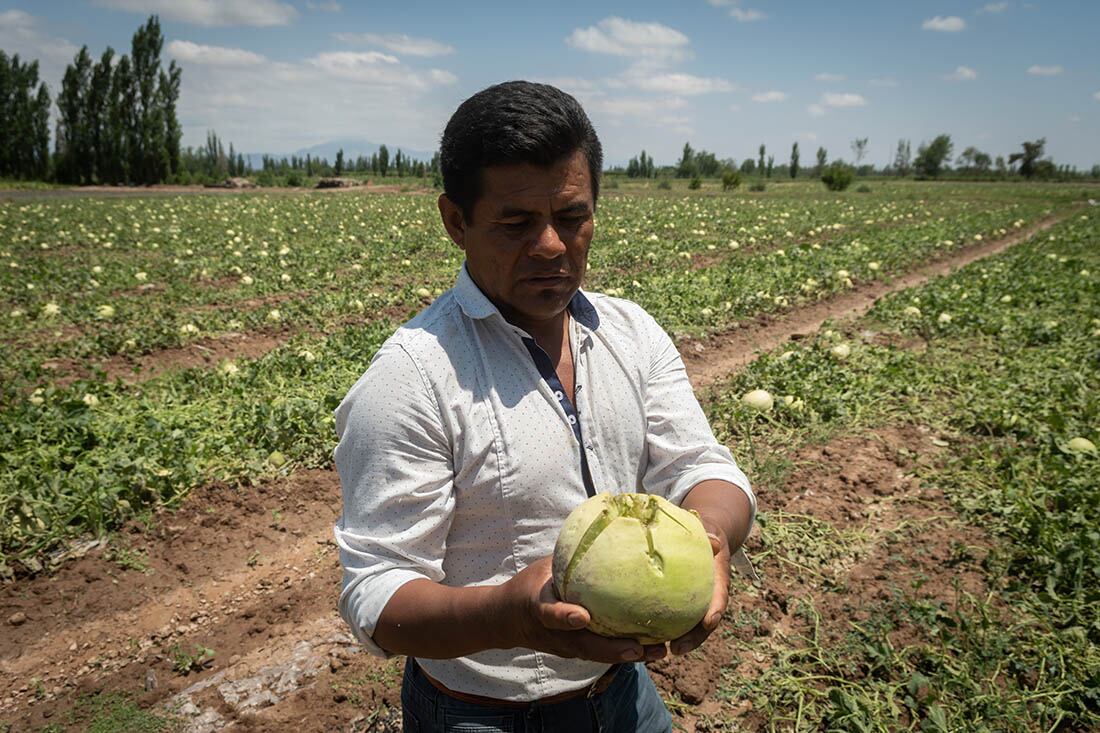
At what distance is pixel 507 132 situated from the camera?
4.38 feet

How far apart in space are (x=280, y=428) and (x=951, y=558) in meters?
4.52

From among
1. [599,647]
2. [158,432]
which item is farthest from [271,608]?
[599,647]

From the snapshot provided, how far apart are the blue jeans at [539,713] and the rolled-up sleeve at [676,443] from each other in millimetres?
525

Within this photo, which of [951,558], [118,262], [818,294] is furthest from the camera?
[118,262]

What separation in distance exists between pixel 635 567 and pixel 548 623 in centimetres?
19

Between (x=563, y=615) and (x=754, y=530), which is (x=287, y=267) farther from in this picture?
(x=563, y=615)

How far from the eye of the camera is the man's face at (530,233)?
141 centimetres

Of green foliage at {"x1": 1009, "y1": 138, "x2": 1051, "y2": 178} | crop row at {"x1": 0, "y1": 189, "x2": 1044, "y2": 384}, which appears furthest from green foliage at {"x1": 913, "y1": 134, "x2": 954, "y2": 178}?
crop row at {"x1": 0, "y1": 189, "x2": 1044, "y2": 384}

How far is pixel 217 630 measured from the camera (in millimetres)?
3385

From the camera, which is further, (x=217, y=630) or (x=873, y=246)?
(x=873, y=246)

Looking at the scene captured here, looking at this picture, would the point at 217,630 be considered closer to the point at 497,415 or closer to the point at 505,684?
the point at 505,684

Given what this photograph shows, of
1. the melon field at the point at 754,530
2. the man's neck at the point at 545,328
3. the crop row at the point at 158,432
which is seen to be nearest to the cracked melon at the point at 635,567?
the man's neck at the point at 545,328

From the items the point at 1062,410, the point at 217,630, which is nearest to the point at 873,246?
the point at 1062,410

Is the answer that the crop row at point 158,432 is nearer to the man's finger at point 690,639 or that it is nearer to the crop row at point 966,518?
the crop row at point 966,518
